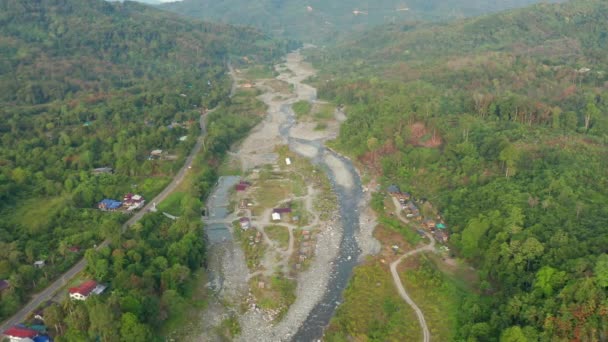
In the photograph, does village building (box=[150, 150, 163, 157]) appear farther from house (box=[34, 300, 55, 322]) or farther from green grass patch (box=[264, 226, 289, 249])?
house (box=[34, 300, 55, 322])

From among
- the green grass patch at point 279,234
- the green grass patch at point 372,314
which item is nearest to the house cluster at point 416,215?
the green grass patch at point 372,314

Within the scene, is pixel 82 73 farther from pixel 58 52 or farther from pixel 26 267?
pixel 26 267

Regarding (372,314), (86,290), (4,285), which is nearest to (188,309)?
(86,290)

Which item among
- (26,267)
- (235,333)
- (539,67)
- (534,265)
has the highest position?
(539,67)

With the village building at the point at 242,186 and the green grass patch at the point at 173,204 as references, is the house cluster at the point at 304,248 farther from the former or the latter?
the green grass patch at the point at 173,204

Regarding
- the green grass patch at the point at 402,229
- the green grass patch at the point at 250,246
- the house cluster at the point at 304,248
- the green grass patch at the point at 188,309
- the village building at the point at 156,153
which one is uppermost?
the village building at the point at 156,153

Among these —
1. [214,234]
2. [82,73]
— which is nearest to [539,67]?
[214,234]
